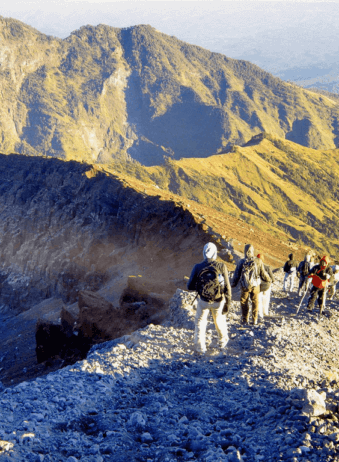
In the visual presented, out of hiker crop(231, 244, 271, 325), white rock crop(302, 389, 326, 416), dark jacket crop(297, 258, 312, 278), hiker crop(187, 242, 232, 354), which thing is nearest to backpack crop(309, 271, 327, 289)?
dark jacket crop(297, 258, 312, 278)

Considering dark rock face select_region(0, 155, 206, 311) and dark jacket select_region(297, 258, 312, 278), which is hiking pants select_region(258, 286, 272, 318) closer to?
dark jacket select_region(297, 258, 312, 278)

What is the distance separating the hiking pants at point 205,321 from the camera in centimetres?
1082

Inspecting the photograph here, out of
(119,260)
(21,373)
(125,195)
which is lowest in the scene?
(21,373)

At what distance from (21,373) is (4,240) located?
36.8 metres

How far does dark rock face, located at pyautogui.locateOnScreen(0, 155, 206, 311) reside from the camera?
37406mm

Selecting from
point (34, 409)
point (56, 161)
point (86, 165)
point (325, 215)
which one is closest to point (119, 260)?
point (86, 165)

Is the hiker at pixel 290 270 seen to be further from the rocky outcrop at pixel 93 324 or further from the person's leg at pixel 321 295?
the rocky outcrop at pixel 93 324

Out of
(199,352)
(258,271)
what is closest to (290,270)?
(258,271)

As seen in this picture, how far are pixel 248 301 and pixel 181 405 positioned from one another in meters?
5.15

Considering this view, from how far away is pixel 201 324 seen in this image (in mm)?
10992

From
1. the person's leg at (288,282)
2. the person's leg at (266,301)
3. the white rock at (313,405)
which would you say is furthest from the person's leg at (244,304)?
the person's leg at (288,282)

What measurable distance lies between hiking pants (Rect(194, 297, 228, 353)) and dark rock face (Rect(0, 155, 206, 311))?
1356 centimetres

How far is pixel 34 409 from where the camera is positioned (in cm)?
838

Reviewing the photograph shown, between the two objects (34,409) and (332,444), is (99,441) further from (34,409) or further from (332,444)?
(332,444)
